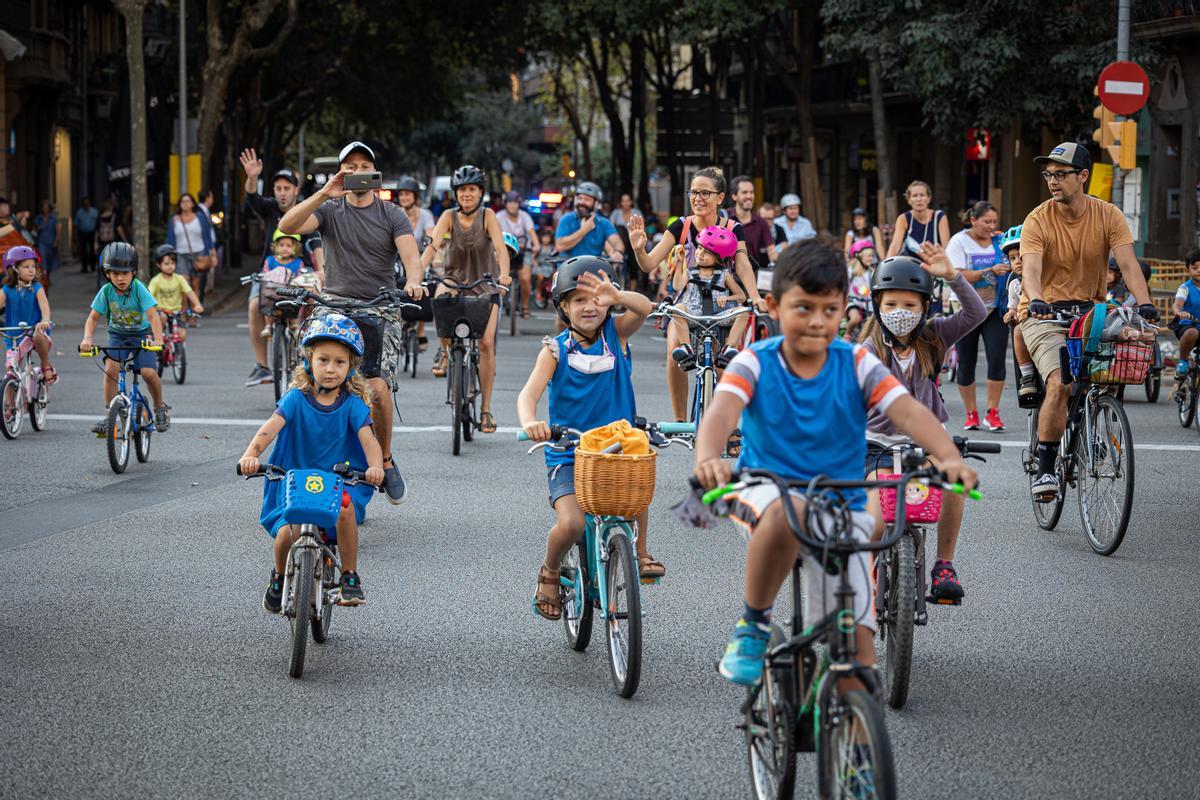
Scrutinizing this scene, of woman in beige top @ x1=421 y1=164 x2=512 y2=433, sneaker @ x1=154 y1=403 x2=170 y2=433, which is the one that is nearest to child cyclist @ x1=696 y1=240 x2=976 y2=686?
sneaker @ x1=154 y1=403 x2=170 y2=433

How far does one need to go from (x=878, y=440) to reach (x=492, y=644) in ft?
5.82

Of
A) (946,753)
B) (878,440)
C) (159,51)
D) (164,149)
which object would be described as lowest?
(946,753)

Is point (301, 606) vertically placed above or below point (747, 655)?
below

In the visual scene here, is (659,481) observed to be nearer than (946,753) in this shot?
No

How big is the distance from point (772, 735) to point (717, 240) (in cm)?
820

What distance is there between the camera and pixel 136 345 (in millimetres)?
12180

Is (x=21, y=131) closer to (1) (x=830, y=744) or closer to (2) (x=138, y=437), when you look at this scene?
(2) (x=138, y=437)

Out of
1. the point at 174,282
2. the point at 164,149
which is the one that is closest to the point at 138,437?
the point at 174,282

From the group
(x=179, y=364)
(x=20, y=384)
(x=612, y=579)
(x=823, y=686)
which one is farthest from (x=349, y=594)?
(x=179, y=364)

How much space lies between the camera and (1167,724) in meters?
6.00

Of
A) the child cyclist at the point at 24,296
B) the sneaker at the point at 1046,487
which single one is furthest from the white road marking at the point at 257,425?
the sneaker at the point at 1046,487

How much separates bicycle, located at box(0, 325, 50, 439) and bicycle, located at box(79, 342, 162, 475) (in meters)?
1.58

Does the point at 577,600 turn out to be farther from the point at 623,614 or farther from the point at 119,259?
the point at 119,259

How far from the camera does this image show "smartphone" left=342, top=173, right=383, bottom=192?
1007 cm
